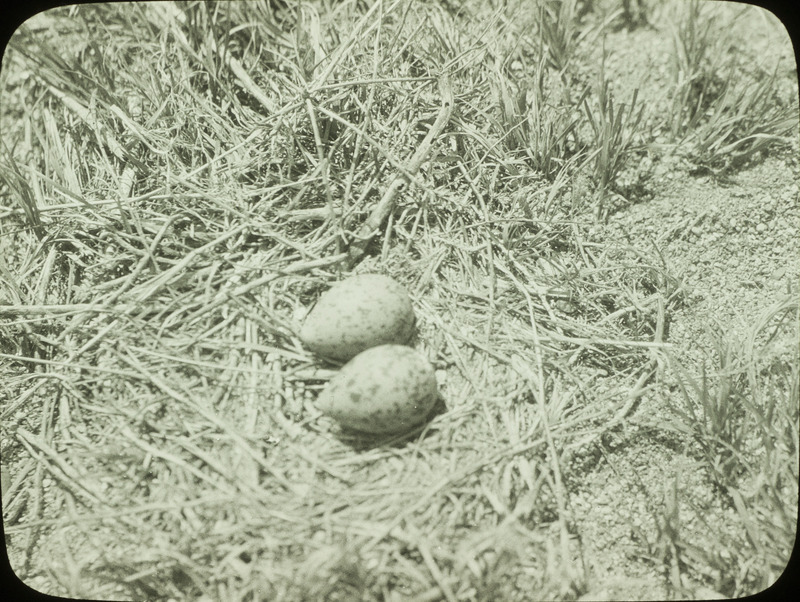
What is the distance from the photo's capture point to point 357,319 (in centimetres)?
133

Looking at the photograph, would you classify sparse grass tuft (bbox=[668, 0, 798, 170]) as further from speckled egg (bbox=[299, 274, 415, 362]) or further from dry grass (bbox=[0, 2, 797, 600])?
speckled egg (bbox=[299, 274, 415, 362])

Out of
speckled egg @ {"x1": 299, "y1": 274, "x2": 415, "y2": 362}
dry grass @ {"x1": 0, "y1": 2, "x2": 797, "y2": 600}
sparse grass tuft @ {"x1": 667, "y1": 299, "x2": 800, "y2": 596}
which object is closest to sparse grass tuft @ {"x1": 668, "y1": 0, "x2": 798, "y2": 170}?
dry grass @ {"x1": 0, "y1": 2, "x2": 797, "y2": 600}

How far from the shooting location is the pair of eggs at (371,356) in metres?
1.26

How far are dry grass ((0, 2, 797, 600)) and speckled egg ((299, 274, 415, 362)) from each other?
11cm

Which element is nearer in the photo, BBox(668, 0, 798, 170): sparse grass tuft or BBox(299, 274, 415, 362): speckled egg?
BBox(299, 274, 415, 362): speckled egg

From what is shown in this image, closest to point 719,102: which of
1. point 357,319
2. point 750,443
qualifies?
point 750,443

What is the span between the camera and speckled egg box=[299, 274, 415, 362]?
134 cm

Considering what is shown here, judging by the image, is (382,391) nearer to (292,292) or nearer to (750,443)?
(292,292)

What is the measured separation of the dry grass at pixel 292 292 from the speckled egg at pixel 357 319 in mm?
110

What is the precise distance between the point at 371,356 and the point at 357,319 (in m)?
0.10

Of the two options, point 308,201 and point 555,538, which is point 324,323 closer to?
point 308,201

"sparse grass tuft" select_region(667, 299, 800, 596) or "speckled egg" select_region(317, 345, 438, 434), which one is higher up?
"speckled egg" select_region(317, 345, 438, 434)

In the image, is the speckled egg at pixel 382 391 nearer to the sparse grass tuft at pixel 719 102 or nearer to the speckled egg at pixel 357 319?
the speckled egg at pixel 357 319

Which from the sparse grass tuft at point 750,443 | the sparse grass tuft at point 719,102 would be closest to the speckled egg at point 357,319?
the sparse grass tuft at point 750,443
